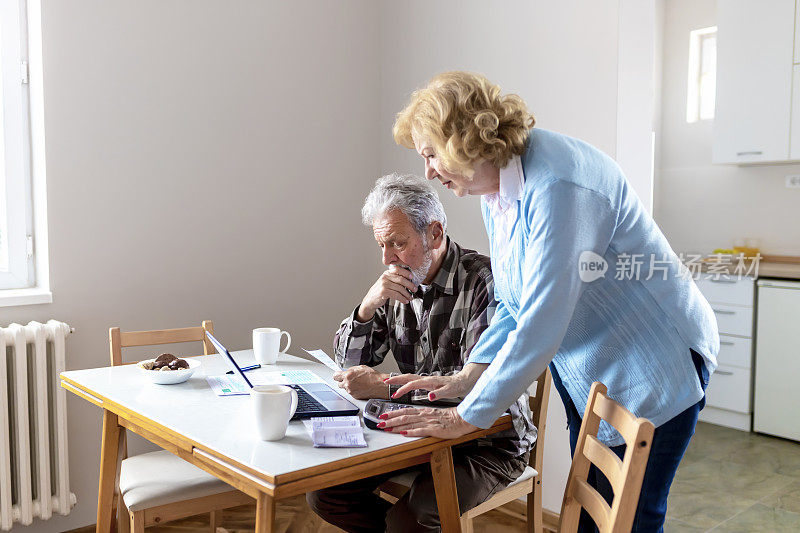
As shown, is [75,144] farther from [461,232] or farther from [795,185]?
[795,185]

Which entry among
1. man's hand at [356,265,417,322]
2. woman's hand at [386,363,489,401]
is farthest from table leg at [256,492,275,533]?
man's hand at [356,265,417,322]

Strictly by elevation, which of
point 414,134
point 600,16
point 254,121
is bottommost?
point 414,134

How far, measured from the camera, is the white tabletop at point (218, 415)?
1276 millimetres

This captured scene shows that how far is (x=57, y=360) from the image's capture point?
2.39 meters

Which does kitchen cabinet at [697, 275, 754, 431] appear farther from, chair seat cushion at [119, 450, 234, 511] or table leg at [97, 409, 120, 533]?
table leg at [97, 409, 120, 533]

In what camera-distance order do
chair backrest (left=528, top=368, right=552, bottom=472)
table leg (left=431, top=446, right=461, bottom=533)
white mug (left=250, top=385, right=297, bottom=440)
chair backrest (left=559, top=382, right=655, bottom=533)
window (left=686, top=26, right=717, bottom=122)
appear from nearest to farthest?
chair backrest (left=559, top=382, right=655, bottom=533) < white mug (left=250, top=385, right=297, bottom=440) < table leg (left=431, top=446, right=461, bottom=533) < chair backrest (left=528, top=368, right=552, bottom=472) < window (left=686, top=26, right=717, bottom=122)

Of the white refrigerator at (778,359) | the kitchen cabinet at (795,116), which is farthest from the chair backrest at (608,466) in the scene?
the kitchen cabinet at (795,116)

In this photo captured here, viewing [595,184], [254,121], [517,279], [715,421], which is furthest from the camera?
[715,421]

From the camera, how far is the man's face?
1916 mm

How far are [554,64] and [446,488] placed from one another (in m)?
1.66

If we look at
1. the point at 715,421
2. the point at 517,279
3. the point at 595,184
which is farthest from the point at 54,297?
the point at 715,421

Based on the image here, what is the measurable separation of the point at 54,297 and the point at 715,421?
3.43 m

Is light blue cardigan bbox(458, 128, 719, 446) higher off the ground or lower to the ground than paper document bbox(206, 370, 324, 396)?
higher

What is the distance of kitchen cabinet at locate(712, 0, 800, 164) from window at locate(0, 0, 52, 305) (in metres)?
3.50
